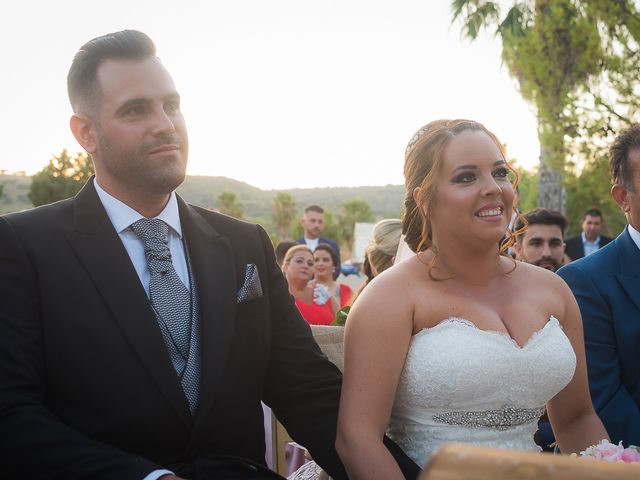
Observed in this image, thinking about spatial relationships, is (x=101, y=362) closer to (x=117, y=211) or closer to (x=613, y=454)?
(x=117, y=211)

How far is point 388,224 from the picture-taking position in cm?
521

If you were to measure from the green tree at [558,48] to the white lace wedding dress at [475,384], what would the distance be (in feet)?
32.0

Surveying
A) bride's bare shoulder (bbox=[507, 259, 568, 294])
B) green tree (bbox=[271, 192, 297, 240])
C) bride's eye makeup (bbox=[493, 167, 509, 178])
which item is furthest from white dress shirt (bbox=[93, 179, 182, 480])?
green tree (bbox=[271, 192, 297, 240])

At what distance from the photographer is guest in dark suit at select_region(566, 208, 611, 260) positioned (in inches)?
412

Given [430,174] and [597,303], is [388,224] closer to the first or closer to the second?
[597,303]

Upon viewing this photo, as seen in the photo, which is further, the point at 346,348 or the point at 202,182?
the point at 202,182

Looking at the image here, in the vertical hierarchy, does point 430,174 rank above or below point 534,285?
above

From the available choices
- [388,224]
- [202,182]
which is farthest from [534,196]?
[202,182]

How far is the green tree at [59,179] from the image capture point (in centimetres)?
4359

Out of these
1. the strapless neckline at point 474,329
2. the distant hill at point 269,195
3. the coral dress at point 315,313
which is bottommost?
the distant hill at point 269,195

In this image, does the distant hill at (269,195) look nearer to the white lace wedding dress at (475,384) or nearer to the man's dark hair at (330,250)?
the man's dark hair at (330,250)

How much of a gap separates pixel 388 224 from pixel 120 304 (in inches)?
125

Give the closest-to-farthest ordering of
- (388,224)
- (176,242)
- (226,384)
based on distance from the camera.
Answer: (226,384) < (176,242) < (388,224)

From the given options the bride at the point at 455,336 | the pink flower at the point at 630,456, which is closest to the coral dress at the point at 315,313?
the bride at the point at 455,336
